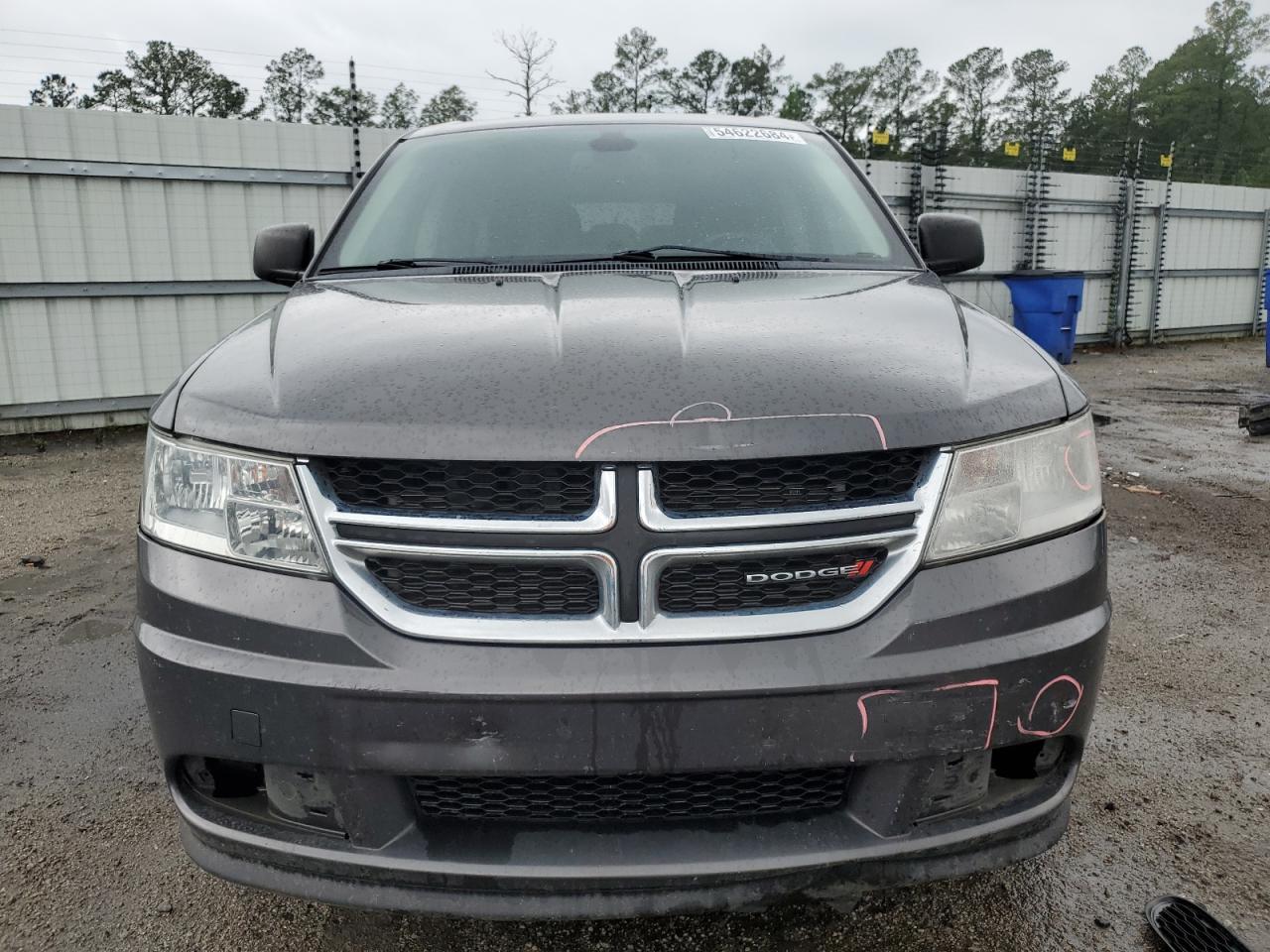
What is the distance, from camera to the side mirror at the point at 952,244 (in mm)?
2650

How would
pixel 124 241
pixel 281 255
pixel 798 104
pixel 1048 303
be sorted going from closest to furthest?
pixel 281 255 → pixel 124 241 → pixel 1048 303 → pixel 798 104

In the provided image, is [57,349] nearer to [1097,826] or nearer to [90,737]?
[90,737]

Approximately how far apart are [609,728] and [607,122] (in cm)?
207

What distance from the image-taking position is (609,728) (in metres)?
1.31

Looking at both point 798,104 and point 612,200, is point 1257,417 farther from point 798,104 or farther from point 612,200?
point 798,104

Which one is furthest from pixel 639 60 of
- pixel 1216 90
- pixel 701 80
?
pixel 1216 90

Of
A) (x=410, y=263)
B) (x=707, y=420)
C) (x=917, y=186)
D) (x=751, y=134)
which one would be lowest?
(x=707, y=420)

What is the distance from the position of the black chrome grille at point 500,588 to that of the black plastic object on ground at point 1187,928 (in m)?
1.36

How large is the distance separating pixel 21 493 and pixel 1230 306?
19.2 metres

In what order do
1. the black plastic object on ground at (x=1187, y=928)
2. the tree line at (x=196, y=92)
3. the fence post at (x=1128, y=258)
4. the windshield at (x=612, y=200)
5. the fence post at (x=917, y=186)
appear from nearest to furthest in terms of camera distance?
the black plastic object on ground at (x=1187, y=928), the windshield at (x=612, y=200), the fence post at (x=917, y=186), the fence post at (x=1128, y=258), the tree line at (x=196, y=92)

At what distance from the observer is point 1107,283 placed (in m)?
15.4

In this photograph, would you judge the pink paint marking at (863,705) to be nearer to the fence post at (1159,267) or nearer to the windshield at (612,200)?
the windshield at (612,200)

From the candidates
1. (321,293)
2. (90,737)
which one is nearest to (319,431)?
(321,293)

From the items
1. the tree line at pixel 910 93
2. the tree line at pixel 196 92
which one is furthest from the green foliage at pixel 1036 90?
the tree line at pixel 196 92
